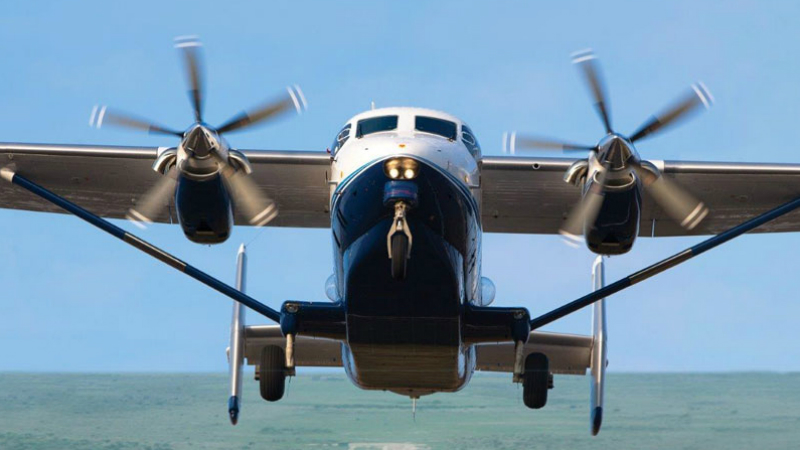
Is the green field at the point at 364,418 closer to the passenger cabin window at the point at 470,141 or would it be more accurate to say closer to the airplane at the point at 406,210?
the airplane at the point at 406,210

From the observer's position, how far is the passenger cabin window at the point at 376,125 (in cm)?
1257

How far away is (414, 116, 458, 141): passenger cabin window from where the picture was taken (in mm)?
12592

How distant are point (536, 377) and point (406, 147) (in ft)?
17.0

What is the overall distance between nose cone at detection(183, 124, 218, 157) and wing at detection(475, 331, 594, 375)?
17.9 feet

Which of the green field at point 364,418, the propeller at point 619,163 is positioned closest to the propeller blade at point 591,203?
the propeller at point 619,163

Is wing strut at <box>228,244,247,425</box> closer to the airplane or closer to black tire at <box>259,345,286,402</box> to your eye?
the airplane

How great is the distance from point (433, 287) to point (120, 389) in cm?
2845

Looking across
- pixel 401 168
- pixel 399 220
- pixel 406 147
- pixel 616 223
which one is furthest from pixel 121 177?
pixel 616 223

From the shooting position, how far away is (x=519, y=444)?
99.2ft

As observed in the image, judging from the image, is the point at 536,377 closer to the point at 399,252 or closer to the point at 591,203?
the point at 591,203

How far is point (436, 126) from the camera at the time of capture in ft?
41.8

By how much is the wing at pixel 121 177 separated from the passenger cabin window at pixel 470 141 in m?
2.81

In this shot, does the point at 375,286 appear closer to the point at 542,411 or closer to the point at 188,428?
the point at 188,428

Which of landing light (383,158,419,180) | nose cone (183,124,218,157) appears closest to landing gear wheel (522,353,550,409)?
landing light (383,158,419,180)
